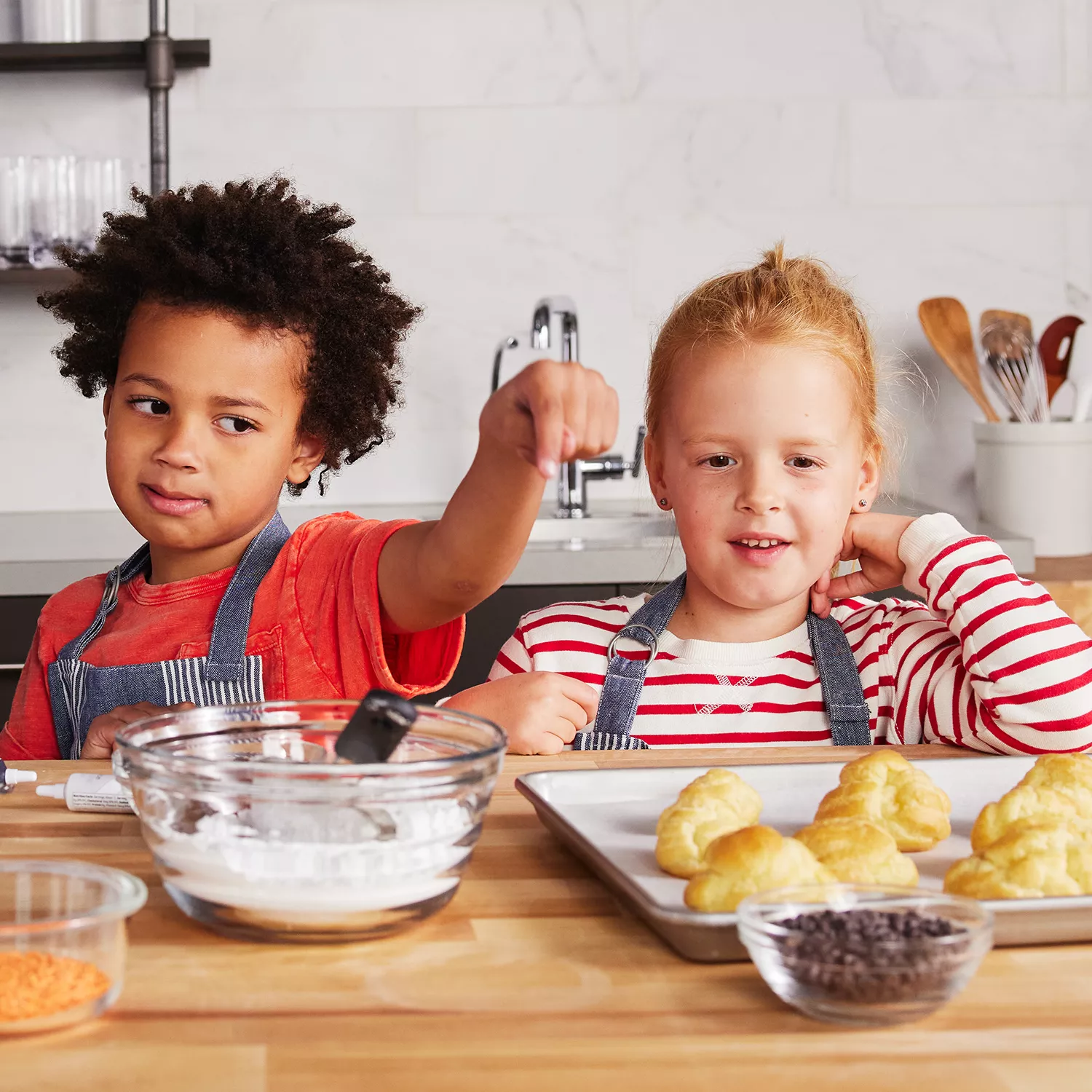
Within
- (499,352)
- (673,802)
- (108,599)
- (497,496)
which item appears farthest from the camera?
(499,352)

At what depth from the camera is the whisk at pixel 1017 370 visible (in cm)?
A: 241

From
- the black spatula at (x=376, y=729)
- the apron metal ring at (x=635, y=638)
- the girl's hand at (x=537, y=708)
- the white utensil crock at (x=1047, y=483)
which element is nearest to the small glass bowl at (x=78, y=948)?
the black spatula at (x=376, y=729)

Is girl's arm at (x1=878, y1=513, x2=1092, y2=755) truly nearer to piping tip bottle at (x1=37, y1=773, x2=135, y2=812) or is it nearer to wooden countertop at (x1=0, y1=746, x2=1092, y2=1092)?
wooden countertop at (x1=0, y1=746, x2=1092, y2=1092)

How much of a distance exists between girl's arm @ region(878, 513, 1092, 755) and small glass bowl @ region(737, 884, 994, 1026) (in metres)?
0.66

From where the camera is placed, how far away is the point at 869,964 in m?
0.47

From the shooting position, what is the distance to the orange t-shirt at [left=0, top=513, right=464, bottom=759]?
1217mm

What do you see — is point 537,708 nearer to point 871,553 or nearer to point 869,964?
point 871,553

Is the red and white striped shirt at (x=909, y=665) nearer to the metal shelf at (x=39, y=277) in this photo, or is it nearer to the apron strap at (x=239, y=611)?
the apron strap at (x=239, y=611)

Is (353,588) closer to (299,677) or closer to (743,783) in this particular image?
(299,677)

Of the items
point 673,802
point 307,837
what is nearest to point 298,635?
point 673,802

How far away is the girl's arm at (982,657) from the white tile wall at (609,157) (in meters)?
1.42

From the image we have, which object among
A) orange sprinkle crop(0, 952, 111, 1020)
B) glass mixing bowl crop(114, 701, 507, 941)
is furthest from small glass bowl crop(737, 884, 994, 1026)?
orange sprinkle crop(0, 952, 111, 1020)

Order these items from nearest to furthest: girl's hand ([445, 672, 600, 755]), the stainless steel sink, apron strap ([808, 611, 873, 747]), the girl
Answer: girl's hand ([445, 672, 600, 755]) → the girl → apron strap ([808, 611, 873, 747]) → the stainless steel sink

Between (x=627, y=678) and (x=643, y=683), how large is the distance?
0.02 m
